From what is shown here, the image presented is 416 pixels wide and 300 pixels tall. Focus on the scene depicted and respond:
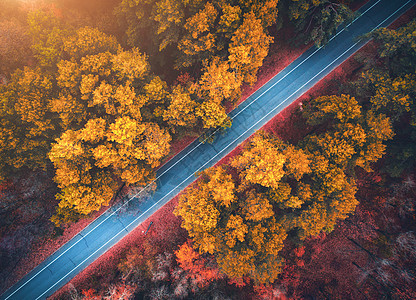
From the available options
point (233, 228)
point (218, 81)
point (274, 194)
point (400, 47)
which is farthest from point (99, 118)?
point (400, 47)

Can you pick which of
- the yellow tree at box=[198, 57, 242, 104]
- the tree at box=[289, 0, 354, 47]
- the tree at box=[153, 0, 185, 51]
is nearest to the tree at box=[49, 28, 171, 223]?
the tree at box=[153, 0, 185, 51]

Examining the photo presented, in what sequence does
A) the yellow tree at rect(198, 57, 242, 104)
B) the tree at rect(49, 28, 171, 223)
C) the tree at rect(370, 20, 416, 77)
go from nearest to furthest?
the tree at rect(49, 28, 171, 223) < the yellow tree at rect(198, 57, 242, 104) < the tree at rect(370, 20, 416, 77)

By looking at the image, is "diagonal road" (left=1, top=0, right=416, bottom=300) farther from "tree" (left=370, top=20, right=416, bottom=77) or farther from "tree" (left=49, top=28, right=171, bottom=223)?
"tree" (left=49, top=28, right=171, bottom=223)

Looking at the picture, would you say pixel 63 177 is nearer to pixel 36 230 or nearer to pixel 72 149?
pixel 72 149

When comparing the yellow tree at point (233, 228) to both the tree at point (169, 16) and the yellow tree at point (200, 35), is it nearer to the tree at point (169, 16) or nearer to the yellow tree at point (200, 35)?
the yellow tree at point (200, 35)

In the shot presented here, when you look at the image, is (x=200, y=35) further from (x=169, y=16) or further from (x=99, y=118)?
(x=99, y=118)

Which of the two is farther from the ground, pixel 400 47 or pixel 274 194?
pixel 400 47

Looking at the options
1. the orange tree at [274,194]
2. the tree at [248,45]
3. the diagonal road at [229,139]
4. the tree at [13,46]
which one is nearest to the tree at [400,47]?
the orange tree at [274,194]

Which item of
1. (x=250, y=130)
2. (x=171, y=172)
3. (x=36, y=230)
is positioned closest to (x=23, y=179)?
(x=36, y=230)
